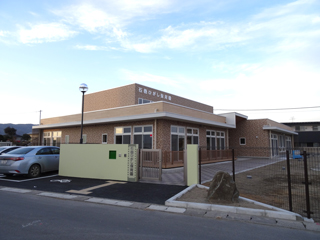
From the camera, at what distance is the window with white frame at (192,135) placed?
57.2ft

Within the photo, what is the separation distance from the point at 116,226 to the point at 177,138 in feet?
38.2

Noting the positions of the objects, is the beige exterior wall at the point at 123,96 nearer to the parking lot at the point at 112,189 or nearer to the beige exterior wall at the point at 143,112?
the beige exterior wall at the point at 143,112

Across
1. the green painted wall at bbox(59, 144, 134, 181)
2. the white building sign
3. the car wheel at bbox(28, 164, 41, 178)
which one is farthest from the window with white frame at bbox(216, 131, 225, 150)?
the car wheel at bbox(28, 164, 41, 178)

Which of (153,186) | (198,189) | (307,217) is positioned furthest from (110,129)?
(307,217)

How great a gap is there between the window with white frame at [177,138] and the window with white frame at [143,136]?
162cm

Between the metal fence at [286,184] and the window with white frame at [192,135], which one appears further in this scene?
the window with white frame at [192,135]

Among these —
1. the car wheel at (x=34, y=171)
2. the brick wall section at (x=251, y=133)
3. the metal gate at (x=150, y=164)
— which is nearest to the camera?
the metal gate at (x=150, y=164)

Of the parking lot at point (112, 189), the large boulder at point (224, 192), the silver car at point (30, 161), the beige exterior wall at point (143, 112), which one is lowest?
the parking lot at point (112, 189)

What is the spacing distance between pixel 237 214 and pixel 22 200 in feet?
20.5

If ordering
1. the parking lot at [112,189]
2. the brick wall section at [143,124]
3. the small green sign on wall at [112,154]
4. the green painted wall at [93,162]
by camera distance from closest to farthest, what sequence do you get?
the parking lot at [112,189]
the green painted wall at [93,162]
the small green sign on wall at [112,154]
the brick wall section at [143,124]

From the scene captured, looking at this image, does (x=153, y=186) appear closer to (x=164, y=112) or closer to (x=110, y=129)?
(x=164, y=112)

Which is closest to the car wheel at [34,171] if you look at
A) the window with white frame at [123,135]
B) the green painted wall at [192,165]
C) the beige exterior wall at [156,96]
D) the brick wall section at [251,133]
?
the window with white frame at [123,135]

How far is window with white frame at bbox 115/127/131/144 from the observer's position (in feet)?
54.7

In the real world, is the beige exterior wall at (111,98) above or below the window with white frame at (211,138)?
above
